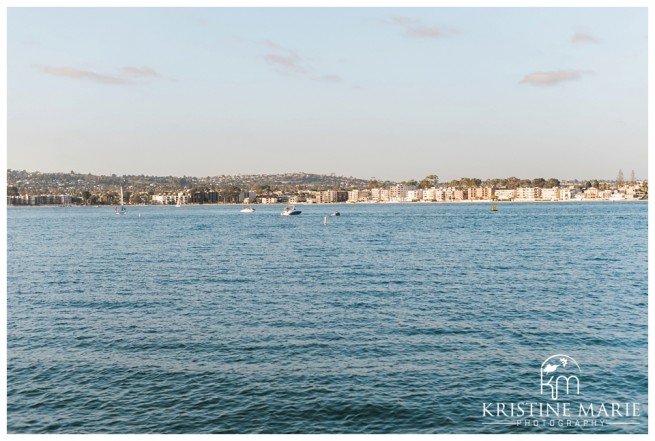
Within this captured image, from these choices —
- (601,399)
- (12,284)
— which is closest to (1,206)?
(601,399)

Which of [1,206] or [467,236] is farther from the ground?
[1,206]

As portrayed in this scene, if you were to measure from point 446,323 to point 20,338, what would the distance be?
2193 cm

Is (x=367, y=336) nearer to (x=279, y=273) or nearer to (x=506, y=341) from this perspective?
(x=506, y=341)

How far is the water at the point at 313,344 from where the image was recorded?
68.8 ft
